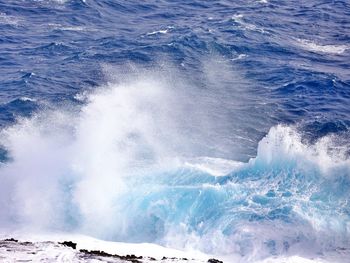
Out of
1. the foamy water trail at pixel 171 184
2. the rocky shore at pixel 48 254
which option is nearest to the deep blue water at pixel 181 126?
the foamy water trail at pixel 171 184

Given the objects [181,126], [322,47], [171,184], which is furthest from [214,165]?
[322,47]

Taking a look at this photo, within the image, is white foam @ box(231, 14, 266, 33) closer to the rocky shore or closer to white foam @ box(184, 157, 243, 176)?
white foam @ box(184, 157, 243, 176)

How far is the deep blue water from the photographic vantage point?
119 ft

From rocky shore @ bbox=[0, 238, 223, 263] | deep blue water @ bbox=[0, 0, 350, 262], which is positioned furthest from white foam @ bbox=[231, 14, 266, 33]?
rocky shore @ bbox=[0, 238, 223, 263]

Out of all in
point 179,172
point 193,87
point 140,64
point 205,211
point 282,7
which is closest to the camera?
point 205,211

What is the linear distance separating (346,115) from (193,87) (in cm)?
1346

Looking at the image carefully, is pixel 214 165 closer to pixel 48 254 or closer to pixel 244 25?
pixel 48 254

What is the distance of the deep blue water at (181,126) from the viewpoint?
36250 millimetres

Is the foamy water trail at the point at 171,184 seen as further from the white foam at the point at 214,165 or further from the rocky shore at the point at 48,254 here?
the rocky shore at the point at 48,254

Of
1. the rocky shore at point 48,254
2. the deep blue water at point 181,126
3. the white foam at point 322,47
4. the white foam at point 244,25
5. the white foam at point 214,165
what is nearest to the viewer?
the rocky shore at point 48,254

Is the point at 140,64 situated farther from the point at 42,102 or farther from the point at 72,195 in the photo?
the point at 72,195

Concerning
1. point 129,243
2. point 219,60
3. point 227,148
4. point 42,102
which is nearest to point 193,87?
point 219,60

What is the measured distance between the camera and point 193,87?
5159cm

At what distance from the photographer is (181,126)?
151 feet
